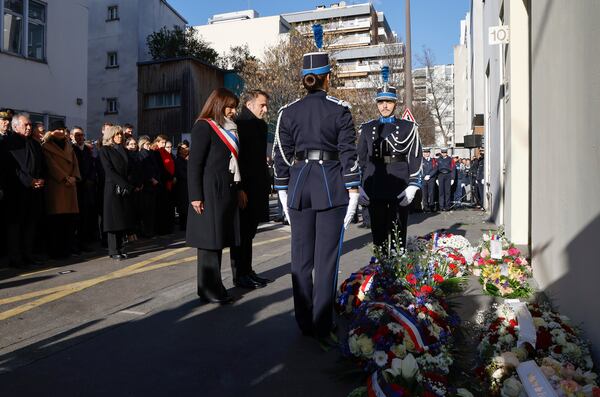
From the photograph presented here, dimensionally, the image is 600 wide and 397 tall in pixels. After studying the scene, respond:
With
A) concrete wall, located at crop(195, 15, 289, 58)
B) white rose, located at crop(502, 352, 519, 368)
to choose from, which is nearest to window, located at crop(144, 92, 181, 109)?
concrete wall, located at crop(195, 15, 289, 58)

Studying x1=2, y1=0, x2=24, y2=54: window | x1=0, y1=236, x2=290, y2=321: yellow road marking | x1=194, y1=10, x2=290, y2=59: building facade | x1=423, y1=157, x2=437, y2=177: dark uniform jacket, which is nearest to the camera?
x1=0, y1=236, x2=290, y2=321: yellow road marking

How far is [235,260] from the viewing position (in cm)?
636

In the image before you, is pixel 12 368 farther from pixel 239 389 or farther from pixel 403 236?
pixel 403 236

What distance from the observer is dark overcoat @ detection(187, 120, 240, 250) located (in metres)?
5.46

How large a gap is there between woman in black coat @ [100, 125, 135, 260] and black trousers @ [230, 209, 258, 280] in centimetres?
269

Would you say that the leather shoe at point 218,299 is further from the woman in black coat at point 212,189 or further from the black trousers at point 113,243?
the black trousers at point 113,243

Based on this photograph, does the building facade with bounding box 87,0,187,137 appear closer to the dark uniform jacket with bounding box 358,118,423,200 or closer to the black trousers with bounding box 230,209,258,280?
the black trousers with bounding box 230,209,258,280

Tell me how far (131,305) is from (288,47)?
27.3 metres

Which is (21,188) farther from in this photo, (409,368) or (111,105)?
(111,105)

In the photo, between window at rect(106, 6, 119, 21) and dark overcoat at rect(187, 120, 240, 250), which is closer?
dark overcoat at rect(187, 120, 240, 250)

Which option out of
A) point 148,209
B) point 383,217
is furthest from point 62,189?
point 383,217

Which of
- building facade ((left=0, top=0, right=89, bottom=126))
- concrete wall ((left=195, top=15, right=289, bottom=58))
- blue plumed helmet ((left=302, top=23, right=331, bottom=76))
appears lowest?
blue plumed helmet ((left=302, top=23, right=331, bottom=76))

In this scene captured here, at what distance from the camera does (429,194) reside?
19125 millimetres

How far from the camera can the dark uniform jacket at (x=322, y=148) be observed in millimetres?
4285
